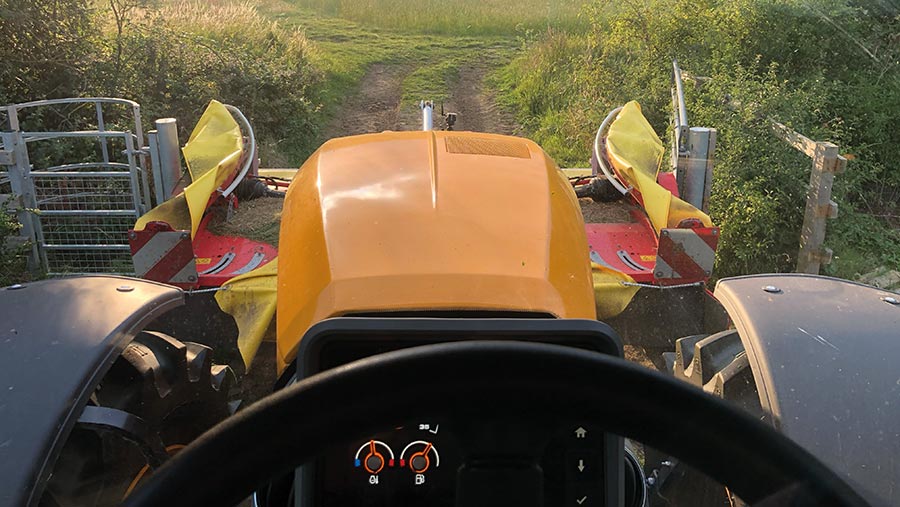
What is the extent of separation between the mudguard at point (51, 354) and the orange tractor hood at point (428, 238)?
39 cm

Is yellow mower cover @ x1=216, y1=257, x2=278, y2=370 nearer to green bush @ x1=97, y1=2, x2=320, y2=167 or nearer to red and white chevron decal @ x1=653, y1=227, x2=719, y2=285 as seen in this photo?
red and white chevron decal @ x1=653, y1=227, x2=719, y2=285

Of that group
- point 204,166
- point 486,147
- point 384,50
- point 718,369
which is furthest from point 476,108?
point 718,369

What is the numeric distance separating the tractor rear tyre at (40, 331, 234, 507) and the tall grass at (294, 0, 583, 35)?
60.8 ft

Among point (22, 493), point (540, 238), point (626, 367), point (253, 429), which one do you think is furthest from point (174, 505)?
point (540, 238)

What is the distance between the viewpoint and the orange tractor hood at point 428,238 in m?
1.88

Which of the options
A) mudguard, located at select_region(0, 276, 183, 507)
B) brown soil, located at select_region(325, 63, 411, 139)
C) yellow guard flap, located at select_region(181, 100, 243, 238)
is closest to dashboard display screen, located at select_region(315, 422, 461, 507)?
mudguard, located at select_region(0, 276, 183, 507)

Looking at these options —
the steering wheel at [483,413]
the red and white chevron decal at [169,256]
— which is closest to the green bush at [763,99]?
the red and white chevron decal at [169,256]

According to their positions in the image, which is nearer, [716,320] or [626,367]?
[626,367]

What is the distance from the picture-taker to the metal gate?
6551 mm

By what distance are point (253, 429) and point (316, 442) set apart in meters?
0.06

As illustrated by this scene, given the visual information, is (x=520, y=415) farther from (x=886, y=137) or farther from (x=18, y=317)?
(x=886, y=137)

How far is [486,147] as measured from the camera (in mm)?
2602

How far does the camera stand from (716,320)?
12.4 ft

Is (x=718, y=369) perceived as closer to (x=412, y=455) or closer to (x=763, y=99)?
(x=412, y=455)
